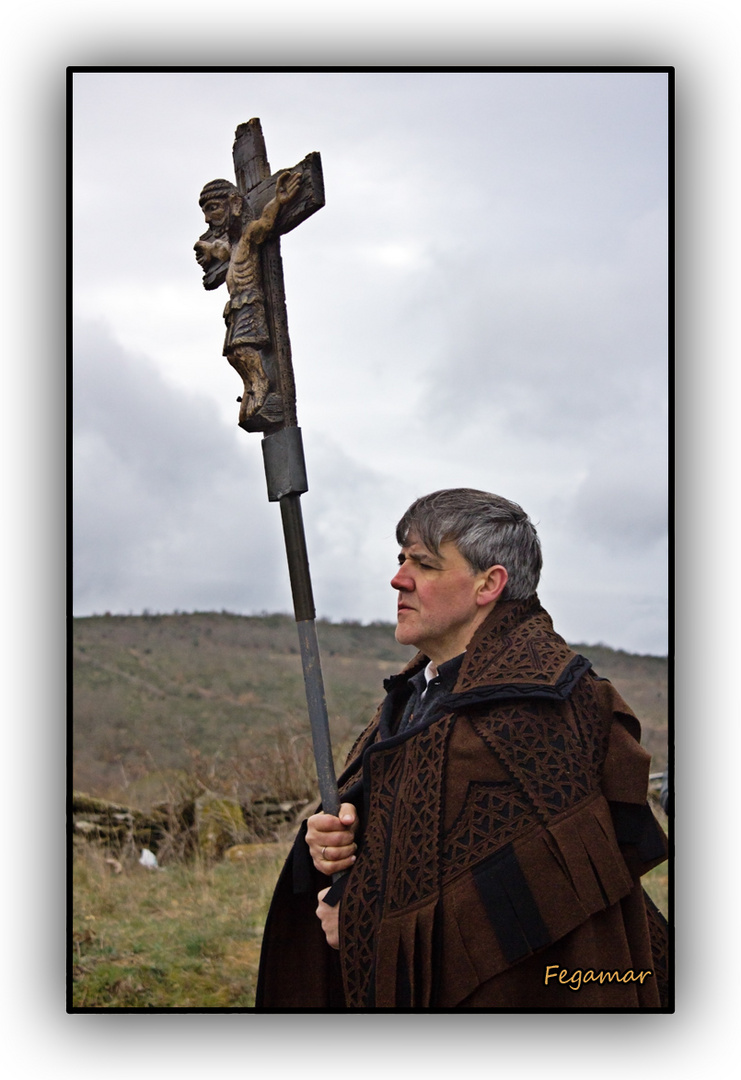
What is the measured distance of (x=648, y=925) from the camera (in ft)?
9.02

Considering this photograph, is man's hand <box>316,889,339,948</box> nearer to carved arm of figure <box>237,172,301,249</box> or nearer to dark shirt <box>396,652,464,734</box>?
dark shirt <box>396,652,464,734</box>

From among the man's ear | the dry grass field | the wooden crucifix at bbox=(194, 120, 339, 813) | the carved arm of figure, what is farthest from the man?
the carved arm of figure

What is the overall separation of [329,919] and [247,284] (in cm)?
160

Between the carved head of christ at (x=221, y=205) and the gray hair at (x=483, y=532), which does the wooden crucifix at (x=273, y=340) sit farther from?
the gray hair at (x=483, y=532)

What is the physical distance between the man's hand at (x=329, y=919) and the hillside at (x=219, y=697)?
75 cm

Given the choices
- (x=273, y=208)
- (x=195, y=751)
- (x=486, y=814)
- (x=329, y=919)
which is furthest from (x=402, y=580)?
(x=195, y=751)

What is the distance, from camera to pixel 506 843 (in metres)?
2.45

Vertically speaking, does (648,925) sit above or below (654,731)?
below

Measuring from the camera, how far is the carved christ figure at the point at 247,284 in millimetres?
2727

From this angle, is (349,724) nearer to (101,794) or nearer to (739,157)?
(101,794)

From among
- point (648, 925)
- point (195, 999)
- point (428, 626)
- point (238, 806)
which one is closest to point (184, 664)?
point (238, 806)

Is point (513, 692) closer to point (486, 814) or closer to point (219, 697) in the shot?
point (486, 814)

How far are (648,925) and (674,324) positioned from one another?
1599mm

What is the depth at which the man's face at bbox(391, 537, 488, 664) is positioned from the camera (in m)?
2.64
